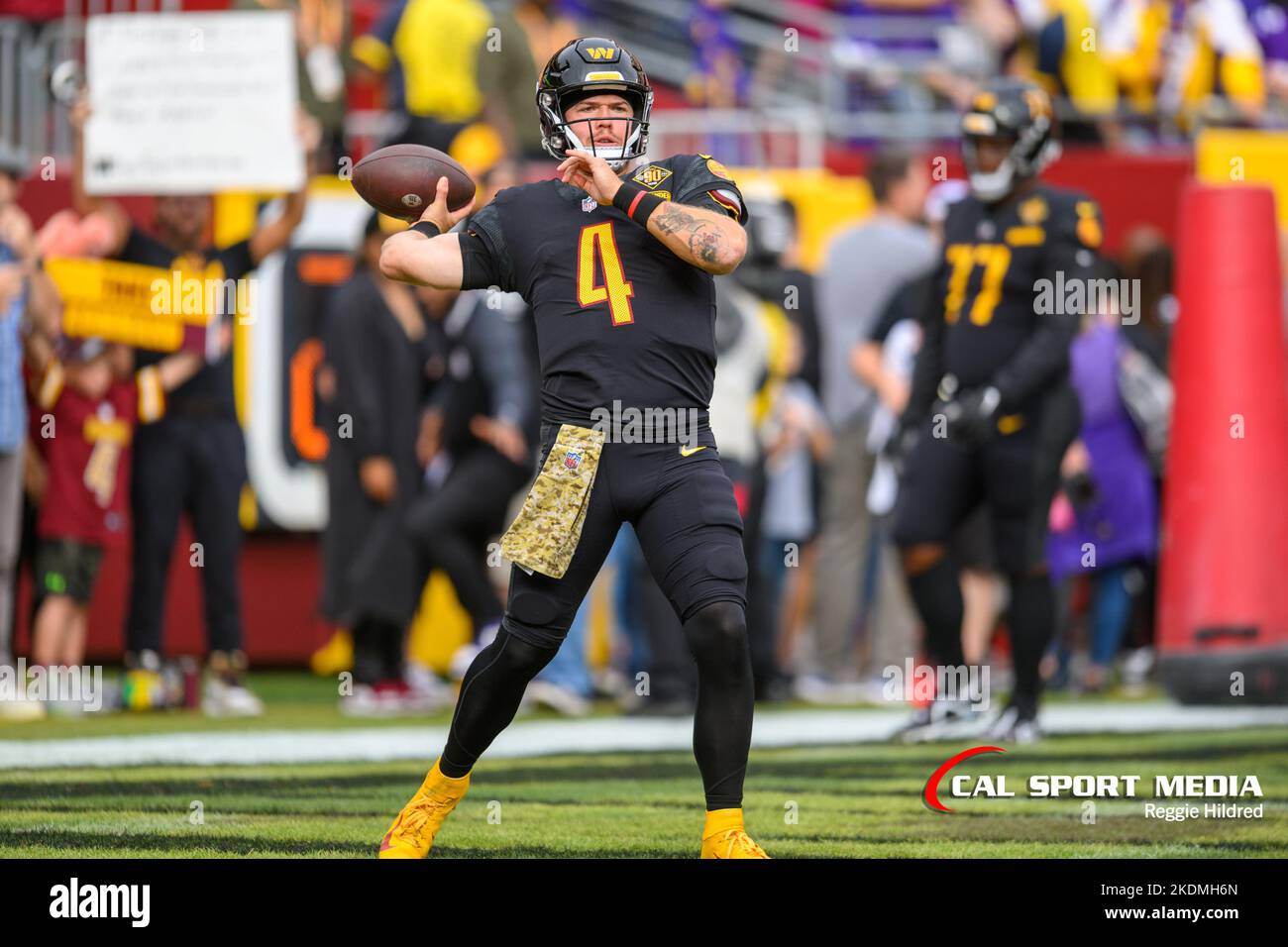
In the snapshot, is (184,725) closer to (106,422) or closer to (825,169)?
(106,422)

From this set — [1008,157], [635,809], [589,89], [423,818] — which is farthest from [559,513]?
[1008,157]

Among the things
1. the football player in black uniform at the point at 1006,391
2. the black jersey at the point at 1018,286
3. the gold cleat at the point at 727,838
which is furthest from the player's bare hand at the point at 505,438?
the gold cleat at the point at 727,838

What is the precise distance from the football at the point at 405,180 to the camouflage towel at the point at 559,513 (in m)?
0.77

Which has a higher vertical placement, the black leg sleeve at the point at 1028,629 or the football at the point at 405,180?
the football at the point at 405,180

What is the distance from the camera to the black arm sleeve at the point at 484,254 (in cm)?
594

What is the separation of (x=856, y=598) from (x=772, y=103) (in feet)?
15.6

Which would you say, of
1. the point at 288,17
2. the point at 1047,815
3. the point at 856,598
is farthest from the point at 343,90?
the point at 1047,815

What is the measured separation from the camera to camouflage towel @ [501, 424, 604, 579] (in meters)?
5.79

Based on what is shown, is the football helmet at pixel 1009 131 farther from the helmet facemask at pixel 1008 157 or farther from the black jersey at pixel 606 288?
the black jersey at pixel 606 288

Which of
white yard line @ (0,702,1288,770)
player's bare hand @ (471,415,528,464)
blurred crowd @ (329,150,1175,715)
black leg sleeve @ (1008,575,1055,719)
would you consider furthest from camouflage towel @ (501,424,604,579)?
player's bare hand @ (471,415,528,464)

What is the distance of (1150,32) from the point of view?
1631 cm

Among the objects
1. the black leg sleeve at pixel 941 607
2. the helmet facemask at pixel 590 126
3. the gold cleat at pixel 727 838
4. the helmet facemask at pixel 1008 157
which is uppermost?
the helmet facemask at pixel 1008 157

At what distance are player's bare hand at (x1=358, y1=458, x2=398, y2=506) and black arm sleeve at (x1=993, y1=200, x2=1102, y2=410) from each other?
11.2 ft
